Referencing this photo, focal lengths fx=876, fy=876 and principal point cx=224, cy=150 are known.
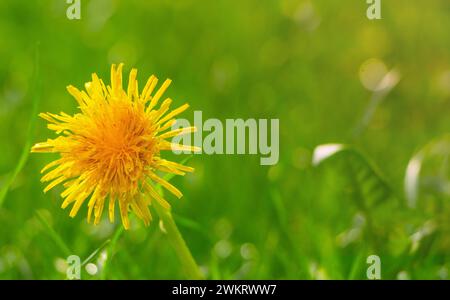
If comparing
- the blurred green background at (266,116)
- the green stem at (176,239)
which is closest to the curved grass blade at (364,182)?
the blurred green background at (266,116)

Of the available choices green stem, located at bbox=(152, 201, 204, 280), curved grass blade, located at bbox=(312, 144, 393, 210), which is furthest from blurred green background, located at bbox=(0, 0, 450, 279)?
green stem, located at bbox=(152, 201, 204, 280)

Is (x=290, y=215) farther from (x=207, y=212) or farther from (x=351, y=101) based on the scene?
(x=351, y=101)

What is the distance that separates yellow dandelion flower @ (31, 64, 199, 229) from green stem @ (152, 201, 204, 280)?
3 cm

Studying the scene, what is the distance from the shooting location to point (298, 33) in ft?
10.5

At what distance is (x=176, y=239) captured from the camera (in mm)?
1568

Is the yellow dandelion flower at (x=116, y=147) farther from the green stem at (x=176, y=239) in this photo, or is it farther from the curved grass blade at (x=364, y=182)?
the curved grass blade at (x=364, y=182)

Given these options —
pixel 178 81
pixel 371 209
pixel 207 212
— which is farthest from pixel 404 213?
pixel 178 81

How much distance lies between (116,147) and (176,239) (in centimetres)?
20

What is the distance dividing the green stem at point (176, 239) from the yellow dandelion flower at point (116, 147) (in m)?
0.03

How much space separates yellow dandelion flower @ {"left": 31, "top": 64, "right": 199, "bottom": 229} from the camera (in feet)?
4.90

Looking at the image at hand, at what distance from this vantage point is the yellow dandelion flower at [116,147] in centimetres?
149

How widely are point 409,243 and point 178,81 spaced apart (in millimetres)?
1307

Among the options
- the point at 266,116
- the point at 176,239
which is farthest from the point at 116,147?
the point at 266,116

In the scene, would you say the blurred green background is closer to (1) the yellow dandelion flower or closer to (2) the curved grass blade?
(2) the curved grass blade
